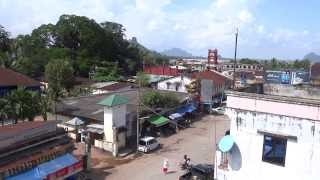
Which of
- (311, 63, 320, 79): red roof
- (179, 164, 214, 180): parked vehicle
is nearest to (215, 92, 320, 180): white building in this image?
(311, 63, 320, 79): red roof

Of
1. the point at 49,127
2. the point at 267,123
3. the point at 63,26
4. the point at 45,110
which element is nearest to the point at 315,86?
the point at 267,123

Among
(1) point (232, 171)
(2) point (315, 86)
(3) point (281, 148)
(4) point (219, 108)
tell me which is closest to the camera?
(3) point (281, 148)

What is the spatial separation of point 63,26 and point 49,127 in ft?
205

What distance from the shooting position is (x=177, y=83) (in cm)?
6116

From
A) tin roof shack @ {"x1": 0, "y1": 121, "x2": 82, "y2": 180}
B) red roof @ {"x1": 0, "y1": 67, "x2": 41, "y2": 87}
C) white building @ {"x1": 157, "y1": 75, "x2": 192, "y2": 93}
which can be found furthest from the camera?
Answer: white building @ {"x1": 157, "y1": 75, "x2": 192, "y2": 93}

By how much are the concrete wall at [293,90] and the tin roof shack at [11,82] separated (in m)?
30.6

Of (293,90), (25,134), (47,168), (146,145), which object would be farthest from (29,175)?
(293,90)

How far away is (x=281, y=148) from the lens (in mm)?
17547

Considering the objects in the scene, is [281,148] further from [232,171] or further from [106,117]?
[106,117]

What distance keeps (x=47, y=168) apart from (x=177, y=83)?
1534 inches

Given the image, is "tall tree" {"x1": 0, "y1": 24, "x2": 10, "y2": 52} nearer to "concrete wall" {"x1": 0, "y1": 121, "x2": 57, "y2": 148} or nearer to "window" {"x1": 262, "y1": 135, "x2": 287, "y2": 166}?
"concrete wall" {"x1": 0, "y1": 121, "x2": 57, "y2": 148}

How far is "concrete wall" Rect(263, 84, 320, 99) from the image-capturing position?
2094cm

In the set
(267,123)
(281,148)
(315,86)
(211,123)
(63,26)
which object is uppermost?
(63,26)

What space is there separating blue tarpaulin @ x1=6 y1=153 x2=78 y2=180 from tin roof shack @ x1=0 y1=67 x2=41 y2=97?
2044cm
